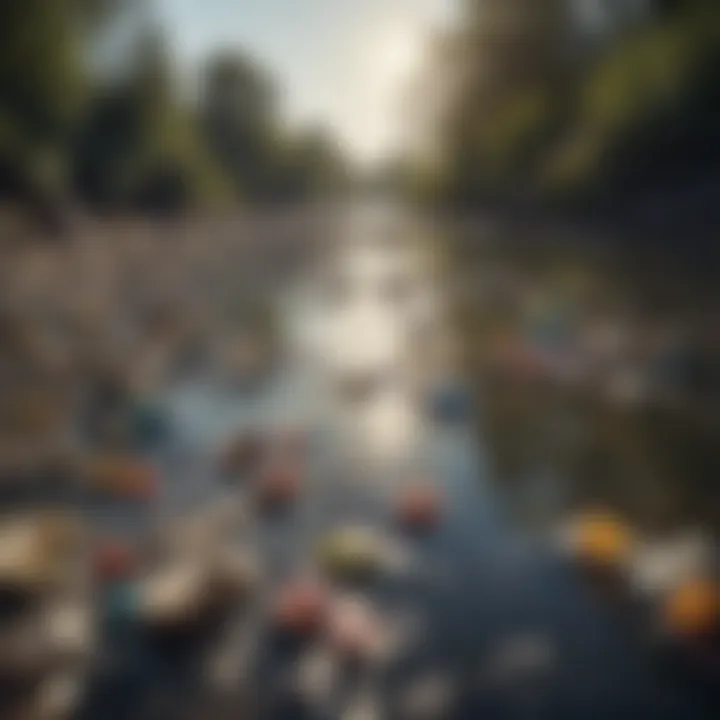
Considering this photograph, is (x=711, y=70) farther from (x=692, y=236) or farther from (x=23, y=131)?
(x=23, y=131)

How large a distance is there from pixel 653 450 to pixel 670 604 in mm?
1707

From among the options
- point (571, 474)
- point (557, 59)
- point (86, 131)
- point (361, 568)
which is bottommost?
point (361, 568)

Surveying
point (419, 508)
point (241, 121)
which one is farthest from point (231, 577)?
point (241, 121)

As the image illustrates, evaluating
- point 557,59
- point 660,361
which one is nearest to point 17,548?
point 660,361

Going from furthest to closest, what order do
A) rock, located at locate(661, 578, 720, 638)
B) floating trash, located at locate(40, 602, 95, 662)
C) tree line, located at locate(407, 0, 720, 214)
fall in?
tree line, located at locate(407, 0, 720, 214), floating trash, located at locate(40, 602, 95, 662), rock, located at locate(661, 578, 720, 638)

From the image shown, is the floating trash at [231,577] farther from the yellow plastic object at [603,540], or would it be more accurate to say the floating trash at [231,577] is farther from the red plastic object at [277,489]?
the yellow plastic object at [603,540]

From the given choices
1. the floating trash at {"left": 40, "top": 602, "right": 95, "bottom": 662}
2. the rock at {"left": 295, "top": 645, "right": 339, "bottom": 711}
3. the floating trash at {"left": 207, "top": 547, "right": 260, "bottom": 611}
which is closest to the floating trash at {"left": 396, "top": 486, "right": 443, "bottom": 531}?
the floating trash at {"left": 207, "top": 547, "right": 260, "bottom": 611}

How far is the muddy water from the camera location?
342 centimetres

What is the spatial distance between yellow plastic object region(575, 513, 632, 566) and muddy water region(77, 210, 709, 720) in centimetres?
16

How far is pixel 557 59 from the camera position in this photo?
22.2 ft

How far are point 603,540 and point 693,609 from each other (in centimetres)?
65

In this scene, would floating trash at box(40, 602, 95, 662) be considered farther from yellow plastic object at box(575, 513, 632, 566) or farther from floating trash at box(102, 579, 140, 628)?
yellow plastic object at box(575, 513, 632, 566)

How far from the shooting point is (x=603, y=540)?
14.0ft

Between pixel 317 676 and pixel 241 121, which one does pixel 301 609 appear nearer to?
pixel 317 676
